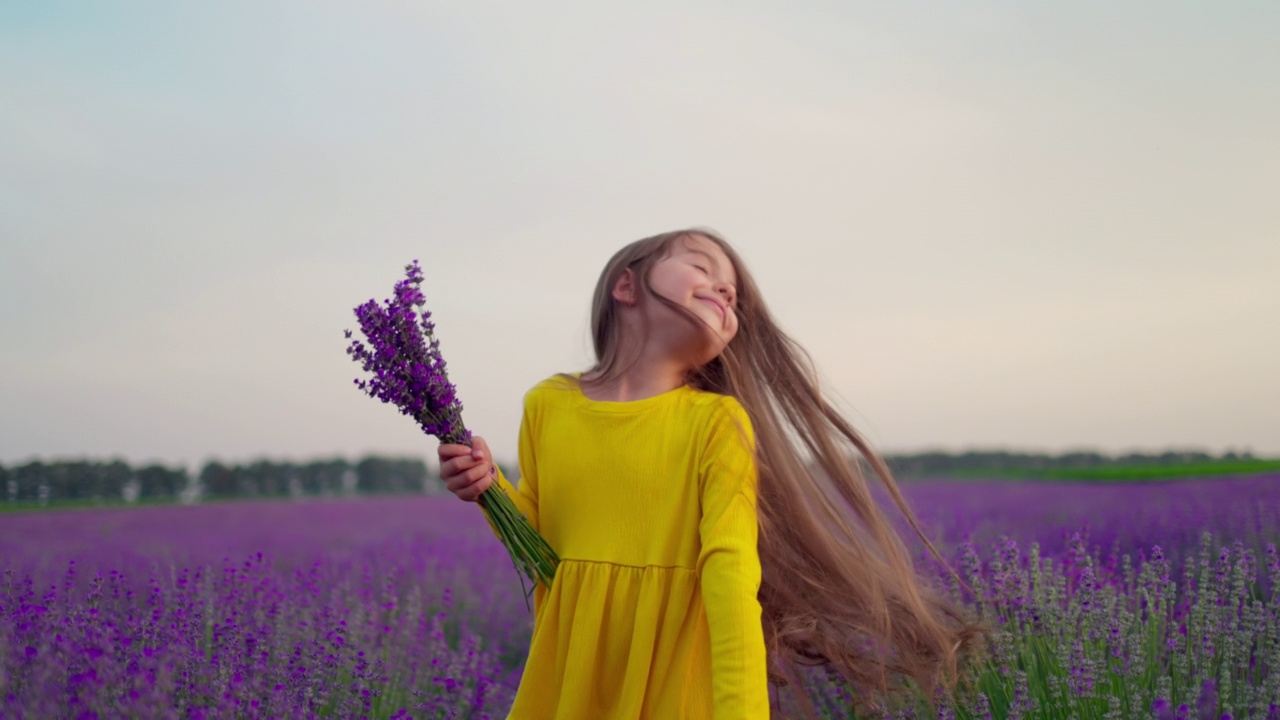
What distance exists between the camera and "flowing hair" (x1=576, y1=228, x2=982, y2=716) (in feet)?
7.47

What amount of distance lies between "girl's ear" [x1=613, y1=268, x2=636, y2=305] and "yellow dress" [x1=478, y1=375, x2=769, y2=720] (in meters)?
0.24

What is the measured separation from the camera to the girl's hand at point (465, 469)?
2123mm

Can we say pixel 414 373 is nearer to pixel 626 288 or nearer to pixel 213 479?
pixel 626 288

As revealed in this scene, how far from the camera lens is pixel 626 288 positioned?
229 cm

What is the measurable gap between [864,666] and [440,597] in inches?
105

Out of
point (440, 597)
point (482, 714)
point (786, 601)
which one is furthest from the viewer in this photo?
point (440, 597)

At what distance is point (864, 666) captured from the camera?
8.03 feet

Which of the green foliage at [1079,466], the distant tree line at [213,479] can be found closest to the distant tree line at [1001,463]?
the green foliage at [1079,466]

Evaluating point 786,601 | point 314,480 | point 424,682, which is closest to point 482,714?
point 424,682

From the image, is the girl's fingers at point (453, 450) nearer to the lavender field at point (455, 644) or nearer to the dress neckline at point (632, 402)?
the dress neckline at point (632, 402)

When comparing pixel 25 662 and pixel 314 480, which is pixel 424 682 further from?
pixel 314 480

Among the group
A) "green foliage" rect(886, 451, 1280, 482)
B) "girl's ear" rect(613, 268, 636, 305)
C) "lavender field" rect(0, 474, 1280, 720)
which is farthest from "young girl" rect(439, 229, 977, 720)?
"green foliage" rect(886, 451, 1280, 482)

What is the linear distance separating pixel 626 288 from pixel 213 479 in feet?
33.9

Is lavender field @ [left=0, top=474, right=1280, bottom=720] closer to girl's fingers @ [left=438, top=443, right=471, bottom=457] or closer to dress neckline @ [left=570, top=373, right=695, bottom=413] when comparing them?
girl's fingers @ [left=438, top=443, right=471, bottom=457]
